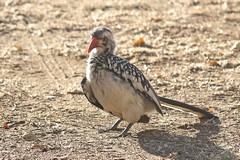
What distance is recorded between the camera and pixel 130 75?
6758 millimetres

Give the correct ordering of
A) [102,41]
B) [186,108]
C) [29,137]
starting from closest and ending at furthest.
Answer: [29,137] < [102,41] < [186,108]

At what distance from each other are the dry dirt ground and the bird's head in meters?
0.72

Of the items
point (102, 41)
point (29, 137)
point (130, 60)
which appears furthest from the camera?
point (130, 60)

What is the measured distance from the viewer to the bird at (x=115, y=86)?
666 cm

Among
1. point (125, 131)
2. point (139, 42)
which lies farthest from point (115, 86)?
point (139, 42)

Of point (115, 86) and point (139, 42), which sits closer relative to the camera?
point (115, 86)

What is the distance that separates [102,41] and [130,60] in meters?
2.53

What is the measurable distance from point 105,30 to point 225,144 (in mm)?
1494

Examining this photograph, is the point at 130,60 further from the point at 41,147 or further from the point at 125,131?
the point at 41,147

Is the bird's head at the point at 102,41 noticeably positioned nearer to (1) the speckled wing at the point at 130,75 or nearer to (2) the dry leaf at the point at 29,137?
(1) the speckled wing at the point at 130,75

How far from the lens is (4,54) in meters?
9.73

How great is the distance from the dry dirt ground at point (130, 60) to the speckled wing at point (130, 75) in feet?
1.19

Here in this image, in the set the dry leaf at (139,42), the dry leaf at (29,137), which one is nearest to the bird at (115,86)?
the dry leaf at (29,137)

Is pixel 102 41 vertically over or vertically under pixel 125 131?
over
